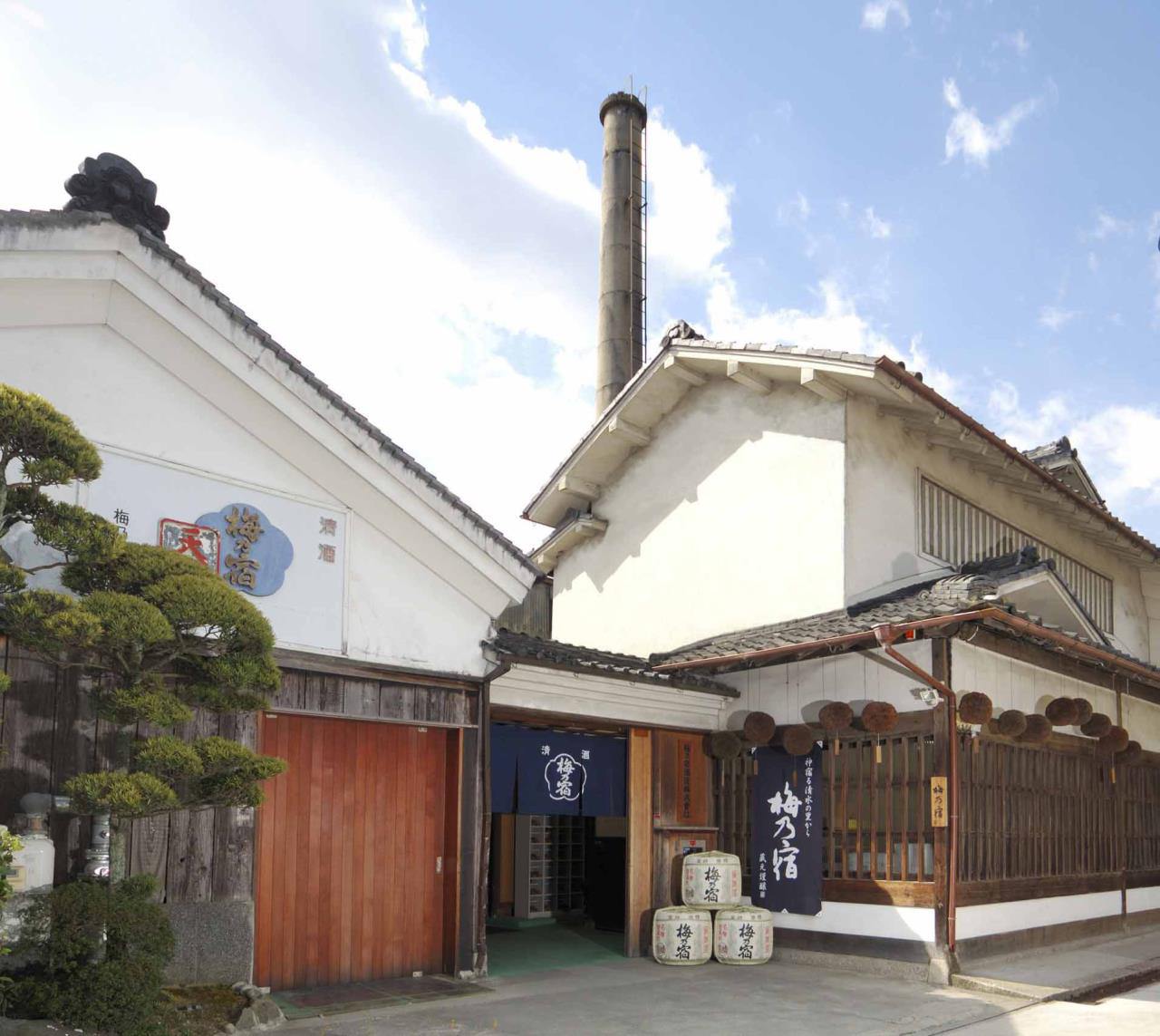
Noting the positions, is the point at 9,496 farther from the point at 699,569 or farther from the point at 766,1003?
the point at 699,569

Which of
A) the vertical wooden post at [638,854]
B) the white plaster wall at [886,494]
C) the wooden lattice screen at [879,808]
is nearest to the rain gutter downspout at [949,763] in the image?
the wooden lattice screen at [879,808]

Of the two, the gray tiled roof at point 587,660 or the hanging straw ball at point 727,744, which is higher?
the gray tiled roof at point 587,660

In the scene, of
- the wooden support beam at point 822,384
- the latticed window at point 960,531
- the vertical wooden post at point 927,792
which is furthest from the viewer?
the latticed window at point 960,531

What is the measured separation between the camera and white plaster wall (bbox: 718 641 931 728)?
12.6 metres

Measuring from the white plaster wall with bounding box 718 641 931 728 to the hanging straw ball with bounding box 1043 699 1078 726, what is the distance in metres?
2.70

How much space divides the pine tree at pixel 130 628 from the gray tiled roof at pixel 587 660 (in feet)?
12.4

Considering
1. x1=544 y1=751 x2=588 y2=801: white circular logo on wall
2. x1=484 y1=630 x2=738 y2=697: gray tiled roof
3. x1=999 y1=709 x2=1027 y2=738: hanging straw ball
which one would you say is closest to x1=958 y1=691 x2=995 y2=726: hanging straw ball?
x1=999 y1=709 x2=1027 y2=738: hanging straw ball

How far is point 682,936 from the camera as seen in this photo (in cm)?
1248

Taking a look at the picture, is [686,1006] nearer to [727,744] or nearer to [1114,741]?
[727,744]

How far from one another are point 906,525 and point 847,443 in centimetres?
165

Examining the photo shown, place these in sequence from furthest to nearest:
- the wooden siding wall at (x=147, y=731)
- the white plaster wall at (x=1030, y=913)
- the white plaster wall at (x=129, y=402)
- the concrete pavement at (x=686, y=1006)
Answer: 1. the white plaster wall at (x=1030, y=913)
2. the concrete pavement at (x=686, y=1006)
3. the white plaster wall at (x=129, y=402)
4. the wooden siding wall at (x=147, y=731)

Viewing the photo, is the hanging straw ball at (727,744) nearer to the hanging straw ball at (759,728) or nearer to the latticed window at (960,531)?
the hanging straw ball at (759,728)

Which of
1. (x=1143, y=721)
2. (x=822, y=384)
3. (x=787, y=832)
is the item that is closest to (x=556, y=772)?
(x=787, y=832)

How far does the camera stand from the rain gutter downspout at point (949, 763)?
11461 mm
